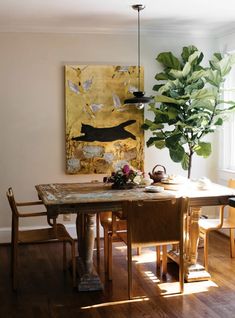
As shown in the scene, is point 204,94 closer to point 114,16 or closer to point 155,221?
point 114,16

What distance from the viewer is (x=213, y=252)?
16.4 feet

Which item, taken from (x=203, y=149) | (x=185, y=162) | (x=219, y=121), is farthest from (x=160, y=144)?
(x=219, y=121)

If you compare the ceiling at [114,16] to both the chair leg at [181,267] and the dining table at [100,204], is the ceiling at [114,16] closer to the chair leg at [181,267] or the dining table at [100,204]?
the dining table at [100,204]

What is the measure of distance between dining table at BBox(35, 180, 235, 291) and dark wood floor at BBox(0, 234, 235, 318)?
0.45 feet

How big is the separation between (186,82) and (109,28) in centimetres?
108

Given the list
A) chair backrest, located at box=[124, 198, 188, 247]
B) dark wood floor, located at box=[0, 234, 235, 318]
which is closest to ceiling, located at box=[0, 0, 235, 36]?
chair backrest, located at box=[124, 198, 188, 247]

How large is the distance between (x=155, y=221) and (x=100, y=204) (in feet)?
1.45

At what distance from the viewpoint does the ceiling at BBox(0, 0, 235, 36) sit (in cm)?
440

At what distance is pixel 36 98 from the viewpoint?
213 inches

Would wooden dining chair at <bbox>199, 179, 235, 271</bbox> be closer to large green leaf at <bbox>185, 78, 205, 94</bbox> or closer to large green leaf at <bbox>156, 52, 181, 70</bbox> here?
large green leaf at <bbox>185, 78, 205, 94</bbox>

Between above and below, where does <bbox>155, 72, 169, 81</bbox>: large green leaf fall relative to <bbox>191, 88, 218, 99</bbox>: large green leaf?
above

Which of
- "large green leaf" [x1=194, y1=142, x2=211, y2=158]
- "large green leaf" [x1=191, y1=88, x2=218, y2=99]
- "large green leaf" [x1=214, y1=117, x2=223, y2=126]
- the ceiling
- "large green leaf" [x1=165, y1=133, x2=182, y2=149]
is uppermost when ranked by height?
the ceiling

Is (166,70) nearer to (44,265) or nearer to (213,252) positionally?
(213,252)

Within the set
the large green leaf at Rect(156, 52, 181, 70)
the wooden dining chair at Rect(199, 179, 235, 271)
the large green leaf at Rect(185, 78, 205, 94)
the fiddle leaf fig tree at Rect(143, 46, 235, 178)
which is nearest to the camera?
the wooden dining chair at Rect(199, 179, 235, 271)
